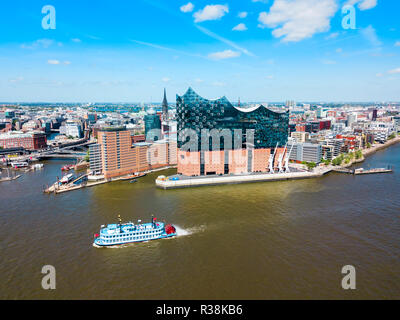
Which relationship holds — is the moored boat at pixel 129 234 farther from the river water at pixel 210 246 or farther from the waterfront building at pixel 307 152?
Answer: the waterfront building at pixel 307 152

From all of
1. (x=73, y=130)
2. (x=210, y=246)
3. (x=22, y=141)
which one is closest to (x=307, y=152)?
(x=210, y=246)

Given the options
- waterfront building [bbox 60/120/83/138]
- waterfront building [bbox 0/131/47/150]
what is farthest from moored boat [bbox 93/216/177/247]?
waterfront building [bbox 60/120/83/138]

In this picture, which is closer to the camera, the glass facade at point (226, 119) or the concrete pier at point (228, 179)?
the concrete pier at point (228, 179)

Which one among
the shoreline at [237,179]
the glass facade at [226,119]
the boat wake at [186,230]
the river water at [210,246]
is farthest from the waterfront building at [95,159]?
the boat wake at [186,230]

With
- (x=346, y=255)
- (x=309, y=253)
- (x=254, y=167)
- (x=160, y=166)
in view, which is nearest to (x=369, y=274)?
(x=346, y=255)

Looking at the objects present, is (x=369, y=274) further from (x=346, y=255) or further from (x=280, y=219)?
(x=280, y=219)

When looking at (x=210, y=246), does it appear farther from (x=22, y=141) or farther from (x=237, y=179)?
(x=22, y=141)
